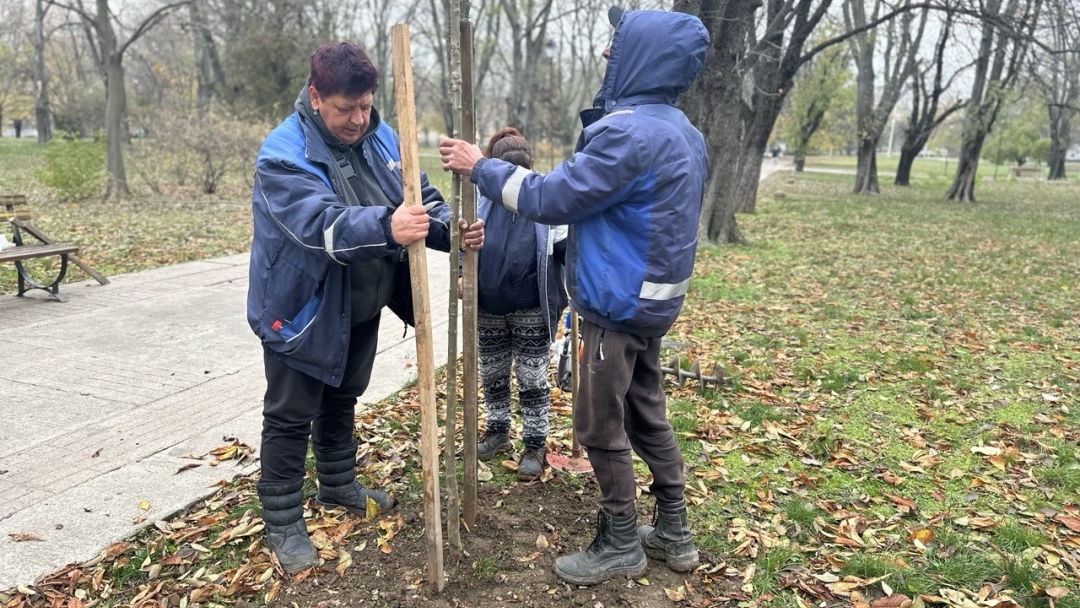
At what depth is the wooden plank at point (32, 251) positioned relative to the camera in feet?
22.2

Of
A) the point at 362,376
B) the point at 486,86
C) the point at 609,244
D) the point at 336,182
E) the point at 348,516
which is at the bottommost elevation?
the point at 348,516

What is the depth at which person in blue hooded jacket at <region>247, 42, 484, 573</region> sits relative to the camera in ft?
8.52

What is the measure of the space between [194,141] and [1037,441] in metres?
16.1

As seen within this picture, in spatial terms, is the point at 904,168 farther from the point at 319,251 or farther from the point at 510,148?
the point at 319,251

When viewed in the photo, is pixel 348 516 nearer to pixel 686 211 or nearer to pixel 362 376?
pixel 362 376

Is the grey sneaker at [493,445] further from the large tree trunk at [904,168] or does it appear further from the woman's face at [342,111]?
the large tree trunk at [904,168]

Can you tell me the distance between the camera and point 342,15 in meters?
32.1

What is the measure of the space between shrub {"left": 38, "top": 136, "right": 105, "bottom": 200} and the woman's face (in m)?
13.9

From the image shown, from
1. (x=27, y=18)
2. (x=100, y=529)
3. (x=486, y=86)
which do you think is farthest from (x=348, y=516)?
(x=486, y=86)

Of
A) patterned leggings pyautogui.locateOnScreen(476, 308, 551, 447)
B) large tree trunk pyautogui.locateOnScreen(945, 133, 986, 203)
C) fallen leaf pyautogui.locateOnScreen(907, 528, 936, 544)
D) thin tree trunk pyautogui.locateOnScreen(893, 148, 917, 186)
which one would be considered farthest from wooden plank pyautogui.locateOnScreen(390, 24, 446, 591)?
thin tree trunk pyautogui.locateOnScreen(893, 148, 917, 186)

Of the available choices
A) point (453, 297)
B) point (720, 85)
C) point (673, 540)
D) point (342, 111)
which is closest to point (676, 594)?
point (673, 540)

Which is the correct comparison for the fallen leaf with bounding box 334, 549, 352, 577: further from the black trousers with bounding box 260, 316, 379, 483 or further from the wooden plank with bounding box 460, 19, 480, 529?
the wooden plank with bounding box 460, 19, 480, 529

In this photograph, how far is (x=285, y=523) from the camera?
309 centimetres

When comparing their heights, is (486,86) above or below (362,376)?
above
